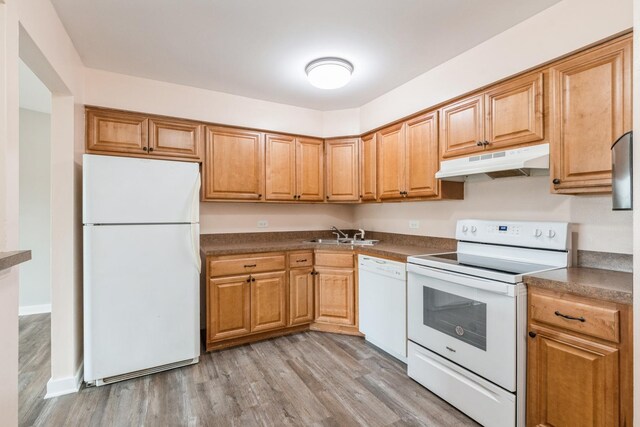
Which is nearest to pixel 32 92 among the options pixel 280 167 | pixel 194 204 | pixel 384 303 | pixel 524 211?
pixel 194 204

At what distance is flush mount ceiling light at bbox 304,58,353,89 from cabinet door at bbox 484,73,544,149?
3.50 ft

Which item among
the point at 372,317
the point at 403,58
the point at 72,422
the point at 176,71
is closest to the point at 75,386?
the point at 72,422

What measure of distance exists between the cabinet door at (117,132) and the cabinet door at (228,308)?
4.48 feet

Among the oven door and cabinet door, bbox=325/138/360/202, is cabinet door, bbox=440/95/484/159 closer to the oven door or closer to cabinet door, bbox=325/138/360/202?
the oven door

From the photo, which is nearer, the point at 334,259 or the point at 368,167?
the point at 334,259

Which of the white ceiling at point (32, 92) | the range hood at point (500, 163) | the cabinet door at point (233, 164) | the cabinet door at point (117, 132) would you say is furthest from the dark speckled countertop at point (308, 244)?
the white ceiling at point (32, 92)

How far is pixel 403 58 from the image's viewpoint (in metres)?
2.52

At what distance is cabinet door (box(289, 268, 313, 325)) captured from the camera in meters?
3.13

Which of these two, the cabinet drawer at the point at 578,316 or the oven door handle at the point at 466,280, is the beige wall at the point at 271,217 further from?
the cabinet drawer at the point at 578,316

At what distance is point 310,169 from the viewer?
3.57 metres

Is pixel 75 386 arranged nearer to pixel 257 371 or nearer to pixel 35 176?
pixel 257 371

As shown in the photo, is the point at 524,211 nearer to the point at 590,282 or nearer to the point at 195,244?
the point at 590,282

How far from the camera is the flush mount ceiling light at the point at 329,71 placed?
2.48 metres

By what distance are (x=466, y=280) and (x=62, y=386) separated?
9.11 feet
